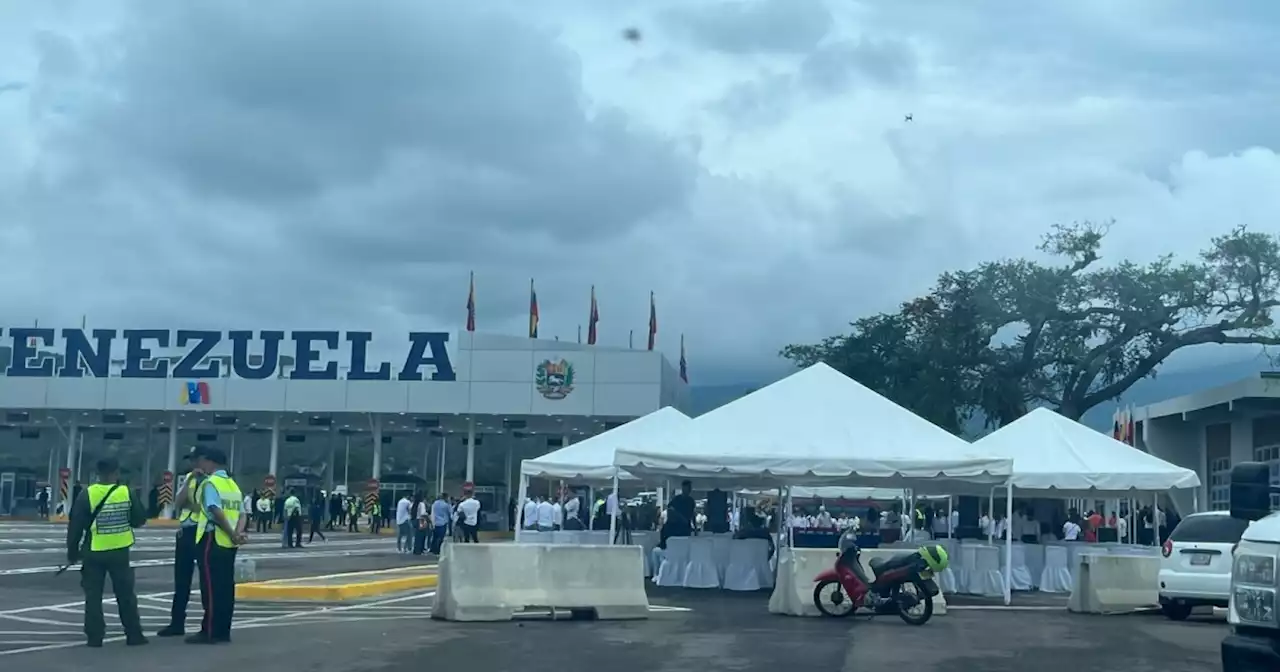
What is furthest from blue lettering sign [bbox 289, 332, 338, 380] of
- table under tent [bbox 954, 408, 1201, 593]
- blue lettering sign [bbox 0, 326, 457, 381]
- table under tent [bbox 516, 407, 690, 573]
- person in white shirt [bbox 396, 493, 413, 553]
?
table under tent [bbox 954, 408, 1201, 593]

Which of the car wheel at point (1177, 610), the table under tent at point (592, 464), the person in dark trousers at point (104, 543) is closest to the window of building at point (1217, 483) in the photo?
the table under tent at point (592, 464)

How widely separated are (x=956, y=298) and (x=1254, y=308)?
9459 mm

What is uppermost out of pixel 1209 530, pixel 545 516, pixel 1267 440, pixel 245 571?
pixel 1267 440

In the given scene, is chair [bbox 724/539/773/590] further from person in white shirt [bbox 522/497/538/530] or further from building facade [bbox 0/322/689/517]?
building facade [bbox 0/322/689/517]

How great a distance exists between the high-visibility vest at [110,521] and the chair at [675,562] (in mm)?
12797

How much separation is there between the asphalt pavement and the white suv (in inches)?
15.6

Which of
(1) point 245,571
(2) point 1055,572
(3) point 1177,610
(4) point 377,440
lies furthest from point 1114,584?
(4) point 377,440

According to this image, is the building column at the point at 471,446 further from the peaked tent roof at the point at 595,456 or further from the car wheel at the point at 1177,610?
the car wheel at the point at 1177,610

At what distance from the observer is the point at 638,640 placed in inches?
587

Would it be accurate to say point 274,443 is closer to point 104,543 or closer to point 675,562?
point 675,562

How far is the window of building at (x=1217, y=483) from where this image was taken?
144 feet

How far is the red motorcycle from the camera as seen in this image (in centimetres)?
1747

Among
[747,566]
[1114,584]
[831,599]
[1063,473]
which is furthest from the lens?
[1063,473]

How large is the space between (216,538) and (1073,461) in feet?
53.9
